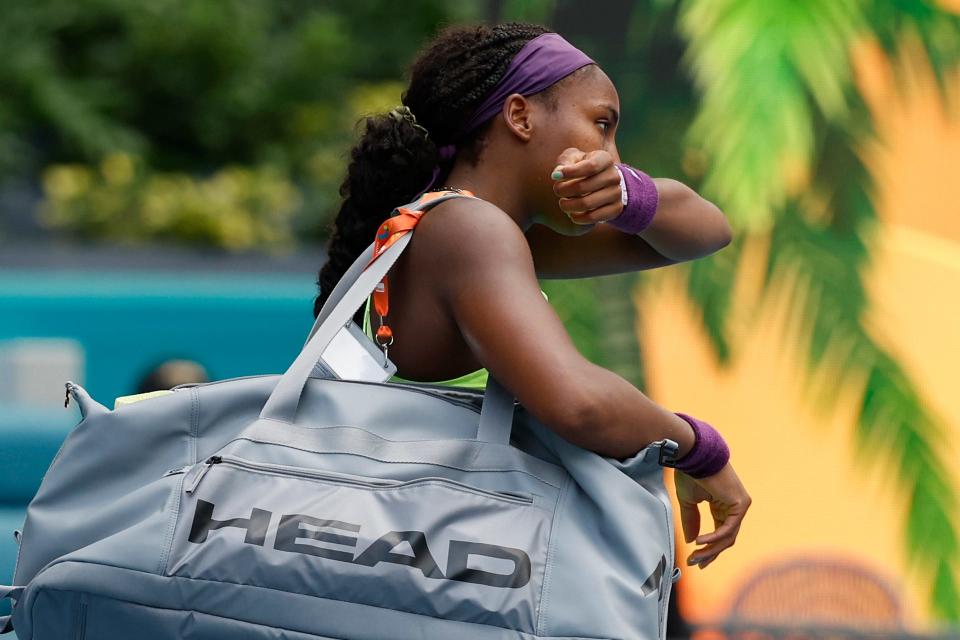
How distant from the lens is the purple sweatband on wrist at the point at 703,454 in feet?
5.58

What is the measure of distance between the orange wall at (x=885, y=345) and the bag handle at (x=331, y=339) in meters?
3.02

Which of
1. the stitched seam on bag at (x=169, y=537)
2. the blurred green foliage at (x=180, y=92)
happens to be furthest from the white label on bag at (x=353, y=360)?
the blurred green foliage at (x=180, y=92)

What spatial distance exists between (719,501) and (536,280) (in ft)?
1.25

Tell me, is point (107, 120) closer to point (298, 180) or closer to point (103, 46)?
point (103, 46)

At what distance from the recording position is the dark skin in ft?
5.28

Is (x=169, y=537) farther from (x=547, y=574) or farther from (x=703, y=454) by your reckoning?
(x=703, y=454)

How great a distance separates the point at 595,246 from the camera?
6.99 feet

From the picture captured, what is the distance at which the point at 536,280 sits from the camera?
5.68 feet

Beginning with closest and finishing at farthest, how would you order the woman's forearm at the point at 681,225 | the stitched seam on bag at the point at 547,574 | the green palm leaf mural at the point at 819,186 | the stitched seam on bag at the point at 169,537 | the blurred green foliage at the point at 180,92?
the stitched seam on bag at the point at 547,574 < the stitched seam on bag at the point at 169,537 < the woman's forearm at the point at 681,225 < the green palm leaf mural at the point at 819,186 < the blurred green foliage at the point at 180,92

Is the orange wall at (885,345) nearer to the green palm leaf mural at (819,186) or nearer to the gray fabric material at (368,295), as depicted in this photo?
the green palm leaf mural at (819,186)

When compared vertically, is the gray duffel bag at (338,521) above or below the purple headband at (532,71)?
below

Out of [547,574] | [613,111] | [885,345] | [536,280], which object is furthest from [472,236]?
[885,345]

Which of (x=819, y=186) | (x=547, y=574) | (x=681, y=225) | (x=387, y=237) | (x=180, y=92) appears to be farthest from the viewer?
(x=180, y=92)

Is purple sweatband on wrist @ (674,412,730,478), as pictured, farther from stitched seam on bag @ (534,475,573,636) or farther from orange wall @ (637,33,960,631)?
orange wall @ (637,33,960,631)
